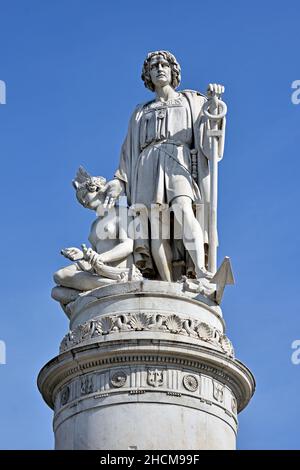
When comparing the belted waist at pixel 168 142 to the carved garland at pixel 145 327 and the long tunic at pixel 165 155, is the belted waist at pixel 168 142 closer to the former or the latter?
the long tunic at pixel 165 155

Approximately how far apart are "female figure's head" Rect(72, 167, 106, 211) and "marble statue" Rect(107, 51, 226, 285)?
7.0 inches

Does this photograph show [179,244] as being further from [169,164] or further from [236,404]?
[236,404]

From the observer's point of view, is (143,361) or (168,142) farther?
(168,142)

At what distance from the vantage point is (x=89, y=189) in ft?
87.8

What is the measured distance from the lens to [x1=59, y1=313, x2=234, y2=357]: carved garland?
24.0 m

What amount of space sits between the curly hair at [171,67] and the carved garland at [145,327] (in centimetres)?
572

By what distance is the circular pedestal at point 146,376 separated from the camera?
23.3 meters

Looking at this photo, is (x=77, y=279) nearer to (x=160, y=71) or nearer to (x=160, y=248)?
(x=160, y=248)

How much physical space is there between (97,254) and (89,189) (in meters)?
1.68

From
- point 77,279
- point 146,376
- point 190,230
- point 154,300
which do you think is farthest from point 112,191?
point 146,376

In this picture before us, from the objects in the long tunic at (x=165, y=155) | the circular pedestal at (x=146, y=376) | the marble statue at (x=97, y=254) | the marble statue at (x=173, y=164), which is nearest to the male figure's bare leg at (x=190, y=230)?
the marble statue at (x=173, y=164)

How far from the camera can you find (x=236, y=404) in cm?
2484

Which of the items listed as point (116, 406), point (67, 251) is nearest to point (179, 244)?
point (67, 251)

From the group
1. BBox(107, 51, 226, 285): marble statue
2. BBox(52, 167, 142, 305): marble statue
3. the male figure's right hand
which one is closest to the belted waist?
BBox(107, 51, 226, 285): marble statue
